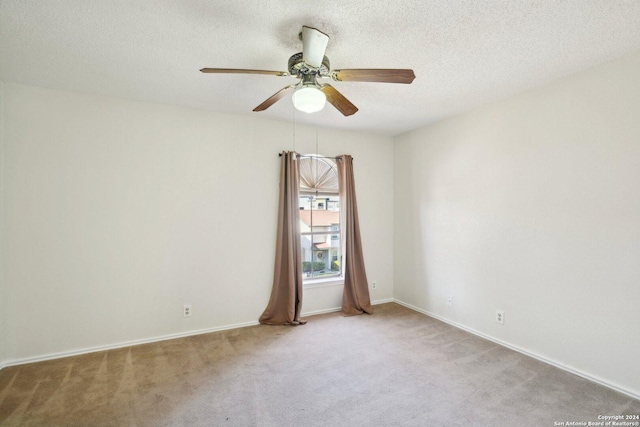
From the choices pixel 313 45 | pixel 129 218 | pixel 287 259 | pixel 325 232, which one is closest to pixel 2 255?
pixel 129 218

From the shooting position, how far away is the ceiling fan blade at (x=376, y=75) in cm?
175

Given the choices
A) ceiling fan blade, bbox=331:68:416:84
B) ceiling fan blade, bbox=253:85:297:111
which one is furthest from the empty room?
ceiling fan blade, bbox=253:85:297:111

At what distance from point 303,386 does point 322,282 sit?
5.73ft

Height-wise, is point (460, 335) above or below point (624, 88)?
below

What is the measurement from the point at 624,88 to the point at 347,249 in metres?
3.02

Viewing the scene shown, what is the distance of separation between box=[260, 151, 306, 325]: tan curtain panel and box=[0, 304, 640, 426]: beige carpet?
0.45 metres

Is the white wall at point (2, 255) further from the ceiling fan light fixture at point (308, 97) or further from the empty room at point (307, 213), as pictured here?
the ceiling fan light fixture at point (308, 97)

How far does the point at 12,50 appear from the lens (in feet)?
6.91

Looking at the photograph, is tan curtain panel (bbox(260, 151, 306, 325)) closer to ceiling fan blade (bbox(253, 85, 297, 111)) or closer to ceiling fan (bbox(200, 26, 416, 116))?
ceiling fan blade (bbox(253, 85, 297, 111))

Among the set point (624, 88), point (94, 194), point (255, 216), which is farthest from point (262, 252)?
point (624, 88)

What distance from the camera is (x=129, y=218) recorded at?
9.90 ft

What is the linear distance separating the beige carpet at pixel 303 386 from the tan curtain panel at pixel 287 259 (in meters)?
0.45

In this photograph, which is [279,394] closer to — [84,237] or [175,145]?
[84,237]

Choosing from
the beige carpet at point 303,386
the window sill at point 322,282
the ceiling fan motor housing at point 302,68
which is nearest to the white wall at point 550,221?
the beige carpet at point 303,386
